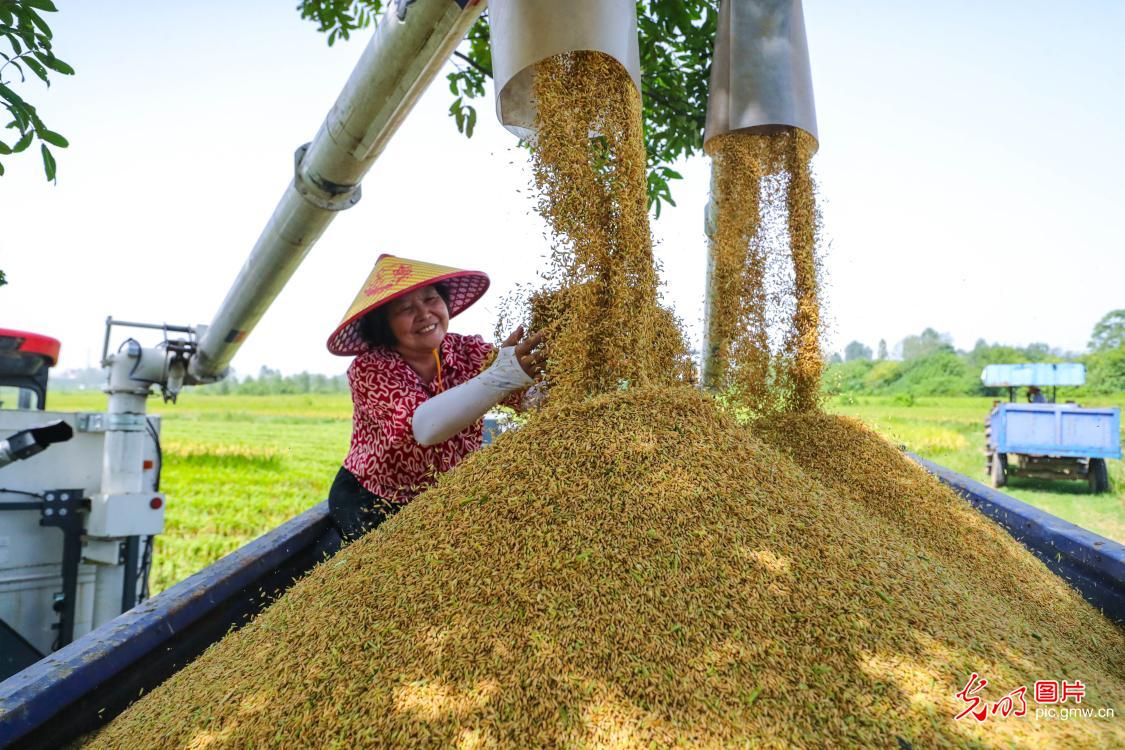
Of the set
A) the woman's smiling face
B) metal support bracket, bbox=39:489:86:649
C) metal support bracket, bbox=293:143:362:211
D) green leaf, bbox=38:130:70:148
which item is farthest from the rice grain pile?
metal support bracket, bbox=39:489:86:649

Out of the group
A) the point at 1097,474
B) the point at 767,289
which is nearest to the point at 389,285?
the point at 767,289

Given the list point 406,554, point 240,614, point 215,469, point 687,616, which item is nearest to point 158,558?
point 240,614

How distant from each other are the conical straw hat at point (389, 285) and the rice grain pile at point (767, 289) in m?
1.01

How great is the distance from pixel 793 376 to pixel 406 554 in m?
1.76

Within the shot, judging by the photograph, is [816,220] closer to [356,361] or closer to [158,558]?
[356,361]

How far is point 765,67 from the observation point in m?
2.47

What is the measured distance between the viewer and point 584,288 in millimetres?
1746

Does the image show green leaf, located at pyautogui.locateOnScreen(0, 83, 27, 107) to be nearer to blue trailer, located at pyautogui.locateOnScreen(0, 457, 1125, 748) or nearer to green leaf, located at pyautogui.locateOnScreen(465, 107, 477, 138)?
blue trailer, located at pyautogui.locateOnScreen(0, 457, 1125, 748)

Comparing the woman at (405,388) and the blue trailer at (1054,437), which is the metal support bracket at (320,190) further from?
the blue trailer at (1054,437)

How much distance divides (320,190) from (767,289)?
71.9 inches

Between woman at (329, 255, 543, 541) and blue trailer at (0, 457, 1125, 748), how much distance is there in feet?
0.81

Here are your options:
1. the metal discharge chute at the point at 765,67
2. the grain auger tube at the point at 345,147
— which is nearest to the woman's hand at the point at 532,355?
the grain auger tube at the point at 345,147

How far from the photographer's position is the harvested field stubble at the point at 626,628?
3.53ft

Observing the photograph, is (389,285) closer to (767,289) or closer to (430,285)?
(430,285)
